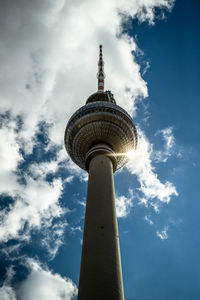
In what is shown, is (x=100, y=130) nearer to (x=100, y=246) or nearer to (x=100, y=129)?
(x=100, y=129)

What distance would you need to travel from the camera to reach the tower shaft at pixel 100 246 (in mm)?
14005

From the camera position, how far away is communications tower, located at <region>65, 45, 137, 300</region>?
569 inches

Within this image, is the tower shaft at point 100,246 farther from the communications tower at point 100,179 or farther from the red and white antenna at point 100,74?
the red and white antenna at point 100,74

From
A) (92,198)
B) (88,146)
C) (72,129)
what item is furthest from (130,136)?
(92,198)

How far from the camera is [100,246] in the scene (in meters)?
16.0

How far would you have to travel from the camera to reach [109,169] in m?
22.3

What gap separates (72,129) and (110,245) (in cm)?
1611

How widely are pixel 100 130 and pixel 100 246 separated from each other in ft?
47.1

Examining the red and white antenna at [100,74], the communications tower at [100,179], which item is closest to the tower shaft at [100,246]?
the communications tower at [100,179]

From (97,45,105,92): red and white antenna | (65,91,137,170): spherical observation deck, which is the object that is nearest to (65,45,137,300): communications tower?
(65,91,137,170): spherical observation deck

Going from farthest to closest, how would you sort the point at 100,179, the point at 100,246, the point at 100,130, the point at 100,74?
the point at 100,74, the point at 100,130, the point at 100,179, the point at 100,246

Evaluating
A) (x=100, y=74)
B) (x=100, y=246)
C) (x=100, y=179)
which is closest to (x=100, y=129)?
(x=100, y=179)

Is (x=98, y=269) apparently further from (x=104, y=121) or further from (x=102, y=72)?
(x=102, y=72)

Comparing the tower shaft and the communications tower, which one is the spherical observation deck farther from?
the tower shaft
